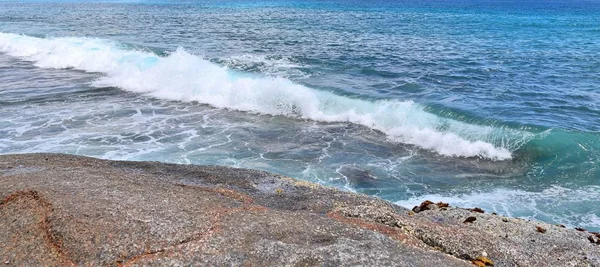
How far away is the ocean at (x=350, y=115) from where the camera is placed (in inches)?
457

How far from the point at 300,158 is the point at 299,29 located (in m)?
34.3

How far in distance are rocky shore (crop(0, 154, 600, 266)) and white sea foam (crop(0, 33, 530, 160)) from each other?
6553mm

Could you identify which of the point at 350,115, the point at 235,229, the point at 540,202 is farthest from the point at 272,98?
the point at 235,229

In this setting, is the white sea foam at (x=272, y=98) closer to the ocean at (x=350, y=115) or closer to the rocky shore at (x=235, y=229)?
the ocean at (x=350, y=115)

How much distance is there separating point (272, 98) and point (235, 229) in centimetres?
1319

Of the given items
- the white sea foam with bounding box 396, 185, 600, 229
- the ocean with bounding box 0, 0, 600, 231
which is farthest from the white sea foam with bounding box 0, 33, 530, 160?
the white sea foam with bounding box 396, 185, 600, 229

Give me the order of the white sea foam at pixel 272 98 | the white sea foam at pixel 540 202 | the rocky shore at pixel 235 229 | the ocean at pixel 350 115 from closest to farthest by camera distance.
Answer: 1. the rocky shore at pixel 235 229
2. the white sea foam at pixel 540 202
3. the ocean at pixel 350 115
4. the white sea foam at pixel 272 98

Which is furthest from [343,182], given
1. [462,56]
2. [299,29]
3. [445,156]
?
[299,29]

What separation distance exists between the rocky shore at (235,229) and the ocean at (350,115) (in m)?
3.10

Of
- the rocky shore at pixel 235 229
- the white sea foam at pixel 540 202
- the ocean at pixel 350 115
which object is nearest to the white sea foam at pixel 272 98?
the ocean at pixel 350 115

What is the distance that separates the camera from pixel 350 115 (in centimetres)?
1658

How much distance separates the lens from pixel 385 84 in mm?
21203

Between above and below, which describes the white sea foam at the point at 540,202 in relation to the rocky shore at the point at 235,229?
below

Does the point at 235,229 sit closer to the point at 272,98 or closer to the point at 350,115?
the point at 350,115
